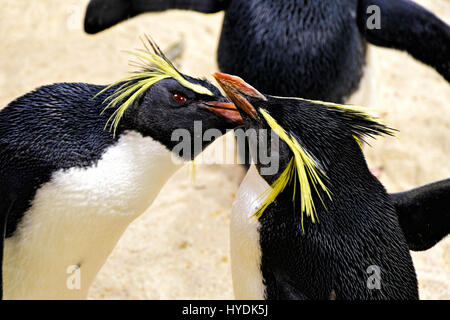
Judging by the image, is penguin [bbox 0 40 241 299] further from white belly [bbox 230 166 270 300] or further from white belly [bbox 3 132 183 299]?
white belly [bbox 230 166 270 300]

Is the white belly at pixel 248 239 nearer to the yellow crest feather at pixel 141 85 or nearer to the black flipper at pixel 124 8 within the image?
the yellow crest feather at pixel 141 85

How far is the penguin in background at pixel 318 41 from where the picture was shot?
7.02 feet

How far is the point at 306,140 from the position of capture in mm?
1354

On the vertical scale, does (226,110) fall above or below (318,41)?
below

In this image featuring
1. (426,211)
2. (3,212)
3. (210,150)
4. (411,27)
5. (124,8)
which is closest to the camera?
(3,212)

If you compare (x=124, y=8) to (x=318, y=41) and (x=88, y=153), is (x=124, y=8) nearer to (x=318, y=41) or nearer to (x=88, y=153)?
(x=318, y=41)

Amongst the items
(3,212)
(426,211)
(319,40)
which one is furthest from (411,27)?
(3,212)

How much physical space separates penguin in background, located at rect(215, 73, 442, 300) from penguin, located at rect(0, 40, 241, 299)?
0.23m

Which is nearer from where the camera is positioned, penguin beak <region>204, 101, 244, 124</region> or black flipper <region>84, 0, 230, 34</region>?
penguin beak <region>204, 101, 244, 124</region>

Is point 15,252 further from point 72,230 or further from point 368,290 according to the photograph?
point 368,290

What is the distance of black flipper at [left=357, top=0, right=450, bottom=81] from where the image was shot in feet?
7.43

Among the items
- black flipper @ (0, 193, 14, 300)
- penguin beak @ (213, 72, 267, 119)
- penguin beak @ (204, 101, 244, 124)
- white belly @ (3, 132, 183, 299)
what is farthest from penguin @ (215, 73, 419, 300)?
black flipper @ (0, 193, 14, 300)

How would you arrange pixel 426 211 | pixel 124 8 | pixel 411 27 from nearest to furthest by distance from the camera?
pixel 426 211, pixel 411 27, pixel 124 8

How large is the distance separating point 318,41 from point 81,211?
3.68 ft
